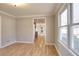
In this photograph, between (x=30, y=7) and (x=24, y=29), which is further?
(x=24, y=29)

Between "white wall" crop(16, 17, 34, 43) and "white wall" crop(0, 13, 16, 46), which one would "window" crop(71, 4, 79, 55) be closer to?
"white wall" crop(0, 13, 16, 46)

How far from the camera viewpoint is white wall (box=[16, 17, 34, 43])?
8523 millimetres

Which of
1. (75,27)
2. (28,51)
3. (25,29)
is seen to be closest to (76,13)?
(75,27)

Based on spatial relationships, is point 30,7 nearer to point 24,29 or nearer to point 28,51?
point 28,51

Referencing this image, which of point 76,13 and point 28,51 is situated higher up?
point 76,13

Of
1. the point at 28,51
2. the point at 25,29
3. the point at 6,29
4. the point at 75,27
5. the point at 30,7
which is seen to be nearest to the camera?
the point at 75,27

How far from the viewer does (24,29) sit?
342 inches

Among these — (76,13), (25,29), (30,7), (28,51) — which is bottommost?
(28,51)

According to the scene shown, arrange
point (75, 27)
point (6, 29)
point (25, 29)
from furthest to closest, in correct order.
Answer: point (25, 29), point (6, 29), point (75, 27)

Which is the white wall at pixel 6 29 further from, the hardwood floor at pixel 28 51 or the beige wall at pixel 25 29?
the beige wall at pixel 25 29

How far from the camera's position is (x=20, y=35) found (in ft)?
28.8

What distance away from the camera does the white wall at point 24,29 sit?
28.0 feet

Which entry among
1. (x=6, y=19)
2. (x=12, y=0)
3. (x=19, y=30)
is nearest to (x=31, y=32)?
(x=19, y=30)

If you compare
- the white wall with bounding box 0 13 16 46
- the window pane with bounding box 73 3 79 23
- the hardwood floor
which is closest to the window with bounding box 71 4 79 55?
the window pane with bounding box 73 3 79 23
